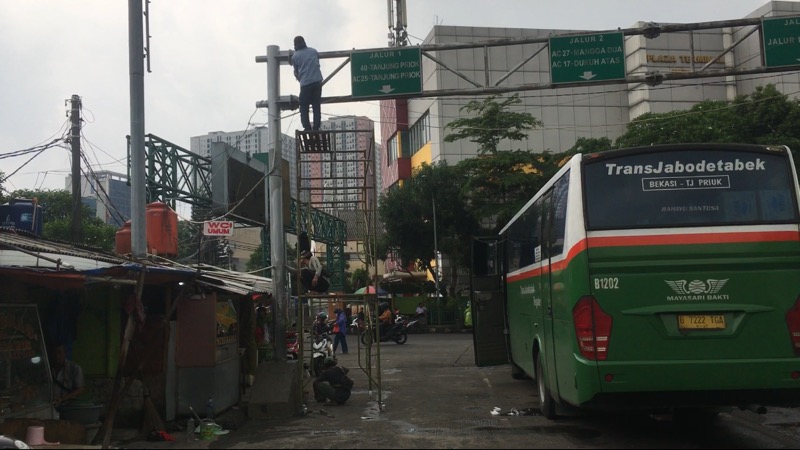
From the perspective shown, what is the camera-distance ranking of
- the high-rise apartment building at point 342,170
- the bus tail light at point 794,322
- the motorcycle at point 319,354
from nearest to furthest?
the bus tail light at point 794,322 < the high-rise apartment building at point 342,170 < the motorcycle at point 319,354

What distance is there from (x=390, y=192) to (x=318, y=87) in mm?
29203

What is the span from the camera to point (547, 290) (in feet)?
31.3

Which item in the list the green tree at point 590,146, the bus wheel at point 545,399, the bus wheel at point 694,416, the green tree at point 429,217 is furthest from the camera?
the green tree at point 429,217

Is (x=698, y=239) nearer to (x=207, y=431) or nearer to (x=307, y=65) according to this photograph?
(x=207, y=431)

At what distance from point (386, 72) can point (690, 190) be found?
26.3 ft

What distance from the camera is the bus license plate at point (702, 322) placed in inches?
297

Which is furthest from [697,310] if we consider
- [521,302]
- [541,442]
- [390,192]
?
[390,192]

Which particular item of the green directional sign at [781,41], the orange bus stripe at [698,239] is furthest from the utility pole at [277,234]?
the green directional sign at [781,41]

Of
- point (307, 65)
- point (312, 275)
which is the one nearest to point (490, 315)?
point (312, 275)

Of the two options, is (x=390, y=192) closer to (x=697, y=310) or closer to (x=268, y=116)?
(x=268, y=116)

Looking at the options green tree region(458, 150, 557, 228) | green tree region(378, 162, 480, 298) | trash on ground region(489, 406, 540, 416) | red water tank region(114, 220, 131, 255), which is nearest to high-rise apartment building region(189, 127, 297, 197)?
red water tank region(114, 220, 131, 255)

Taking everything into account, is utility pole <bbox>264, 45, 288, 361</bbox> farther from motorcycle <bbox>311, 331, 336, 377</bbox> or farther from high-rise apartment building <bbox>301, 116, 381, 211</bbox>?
motorcycle <bbox>311, 331, 336, 377</bbox>

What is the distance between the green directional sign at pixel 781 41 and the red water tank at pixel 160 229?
39.3 feet

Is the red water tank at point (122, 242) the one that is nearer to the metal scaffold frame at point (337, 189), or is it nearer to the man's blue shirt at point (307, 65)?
the metal scaffold frame at point (337, 189)
